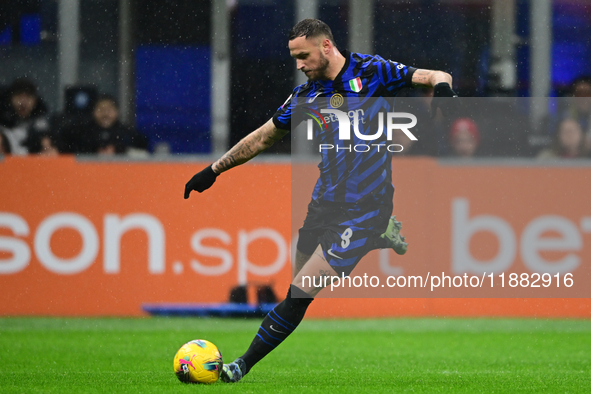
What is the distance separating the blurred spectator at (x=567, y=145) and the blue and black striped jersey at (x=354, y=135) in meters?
4.09

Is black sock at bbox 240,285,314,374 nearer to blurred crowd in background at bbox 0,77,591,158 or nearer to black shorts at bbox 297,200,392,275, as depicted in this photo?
black shorts at bbox 297,200,392,275

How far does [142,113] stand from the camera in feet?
32.2

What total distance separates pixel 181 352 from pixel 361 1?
21.7ft

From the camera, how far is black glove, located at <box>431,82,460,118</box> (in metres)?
4.35

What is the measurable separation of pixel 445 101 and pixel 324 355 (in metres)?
2.36

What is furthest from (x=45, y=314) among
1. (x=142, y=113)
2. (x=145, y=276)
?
(x=142, y=113)

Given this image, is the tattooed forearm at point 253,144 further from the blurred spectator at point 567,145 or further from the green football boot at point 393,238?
the blurred spectator at point 567,145

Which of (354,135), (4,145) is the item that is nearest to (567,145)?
(354,135)

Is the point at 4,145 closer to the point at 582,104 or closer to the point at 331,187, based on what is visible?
the point at 331,187

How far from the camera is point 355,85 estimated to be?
4820 mm

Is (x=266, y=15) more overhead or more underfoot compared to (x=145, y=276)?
more overhead

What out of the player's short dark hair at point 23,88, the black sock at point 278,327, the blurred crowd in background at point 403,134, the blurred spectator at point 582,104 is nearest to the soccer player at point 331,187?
the black sock at point 278,327

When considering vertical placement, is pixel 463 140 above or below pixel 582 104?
below

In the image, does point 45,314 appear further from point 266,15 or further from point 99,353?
point 266,15
